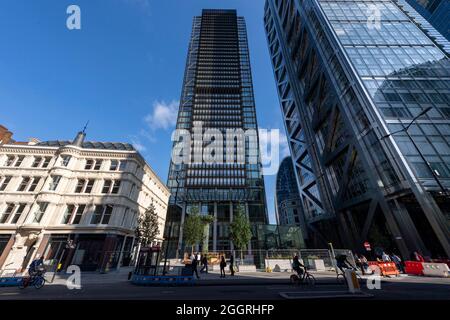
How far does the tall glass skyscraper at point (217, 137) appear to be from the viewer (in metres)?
48.7

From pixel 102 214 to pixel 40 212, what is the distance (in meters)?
6.87

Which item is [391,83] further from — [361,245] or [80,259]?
[80,259]

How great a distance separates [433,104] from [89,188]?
51930mm

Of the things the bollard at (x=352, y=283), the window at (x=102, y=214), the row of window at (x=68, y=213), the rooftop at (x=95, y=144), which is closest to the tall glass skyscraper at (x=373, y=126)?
the bollard at (x=352, y=283)

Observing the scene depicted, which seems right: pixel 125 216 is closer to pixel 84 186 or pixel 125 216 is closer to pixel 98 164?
pixel 84 186

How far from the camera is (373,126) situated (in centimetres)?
2617

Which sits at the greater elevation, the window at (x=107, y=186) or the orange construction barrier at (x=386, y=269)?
the window at (x=107, y=186)

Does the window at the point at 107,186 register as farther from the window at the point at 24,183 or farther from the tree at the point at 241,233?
the tree at the point at 241,233

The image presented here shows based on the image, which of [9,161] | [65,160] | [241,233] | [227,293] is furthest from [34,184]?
[227,293]

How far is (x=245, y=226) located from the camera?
28.4 meters

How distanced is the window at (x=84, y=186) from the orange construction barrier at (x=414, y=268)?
36944 millimetres

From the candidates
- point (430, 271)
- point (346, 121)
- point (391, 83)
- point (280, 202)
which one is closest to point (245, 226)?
point (430, 271)

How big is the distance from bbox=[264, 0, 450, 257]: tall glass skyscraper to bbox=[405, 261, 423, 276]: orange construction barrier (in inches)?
200

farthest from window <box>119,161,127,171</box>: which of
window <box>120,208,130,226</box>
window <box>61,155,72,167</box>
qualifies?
window <box>61,155,72,167</box>
